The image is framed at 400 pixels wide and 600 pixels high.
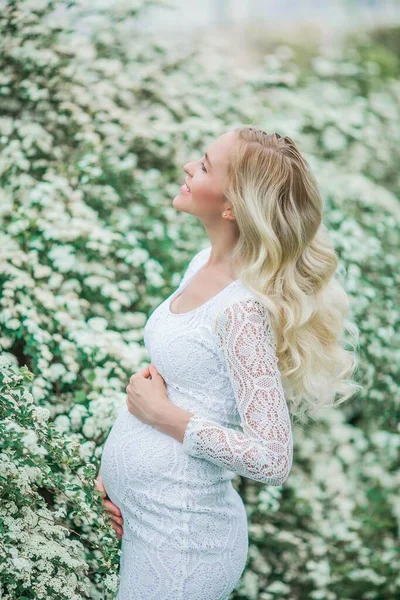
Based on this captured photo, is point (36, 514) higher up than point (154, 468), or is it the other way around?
point (154, 468)

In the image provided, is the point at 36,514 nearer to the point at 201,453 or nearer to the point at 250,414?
the point at 201,453

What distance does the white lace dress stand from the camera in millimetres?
1806

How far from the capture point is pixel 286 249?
1972 mm

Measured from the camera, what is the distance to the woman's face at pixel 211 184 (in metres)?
2.00

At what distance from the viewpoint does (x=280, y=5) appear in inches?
425

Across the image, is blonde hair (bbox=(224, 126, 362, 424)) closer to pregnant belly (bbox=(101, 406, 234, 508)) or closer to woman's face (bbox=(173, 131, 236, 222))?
woman's face (bbox=(173, 131, 236, 222))

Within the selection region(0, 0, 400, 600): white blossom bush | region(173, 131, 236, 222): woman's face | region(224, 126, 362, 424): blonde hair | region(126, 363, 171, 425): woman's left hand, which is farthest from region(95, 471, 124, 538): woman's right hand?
region(173, 131, 236, 222): woman's face

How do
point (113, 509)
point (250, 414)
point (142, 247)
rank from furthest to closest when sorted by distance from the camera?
point (142, 247)
point (113, 509)
point (250, 414)

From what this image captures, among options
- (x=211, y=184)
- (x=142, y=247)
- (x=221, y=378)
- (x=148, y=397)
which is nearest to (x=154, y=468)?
(x=148, y=397)

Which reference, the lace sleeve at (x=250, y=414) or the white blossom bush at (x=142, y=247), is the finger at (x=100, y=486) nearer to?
the white blossom bush at (x=142, y=247)

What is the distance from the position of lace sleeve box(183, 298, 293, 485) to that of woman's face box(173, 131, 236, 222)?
319 mm

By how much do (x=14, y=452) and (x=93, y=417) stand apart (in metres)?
0.48

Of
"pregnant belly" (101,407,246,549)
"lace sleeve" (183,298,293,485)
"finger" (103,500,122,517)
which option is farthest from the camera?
"finger" (103,500,122,517)

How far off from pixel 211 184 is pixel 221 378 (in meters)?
0.54
